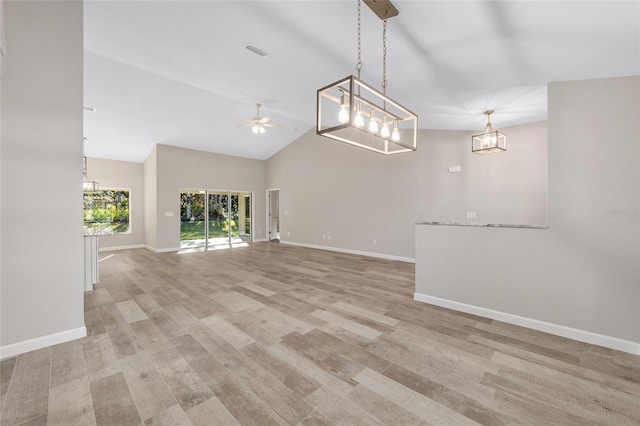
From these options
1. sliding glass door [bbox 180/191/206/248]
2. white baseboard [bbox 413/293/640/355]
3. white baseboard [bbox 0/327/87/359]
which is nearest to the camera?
white baseboard [bbox 0/327/87/359]

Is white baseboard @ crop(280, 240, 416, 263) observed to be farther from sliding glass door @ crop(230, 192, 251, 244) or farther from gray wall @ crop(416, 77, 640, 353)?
gray wall @ crop(416, 77, 640, 353)

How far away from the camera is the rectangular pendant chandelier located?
2045 mm

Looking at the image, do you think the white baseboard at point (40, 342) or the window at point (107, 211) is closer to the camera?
the white baseboard at point (40, 342)

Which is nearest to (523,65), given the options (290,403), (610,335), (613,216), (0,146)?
(613,216)

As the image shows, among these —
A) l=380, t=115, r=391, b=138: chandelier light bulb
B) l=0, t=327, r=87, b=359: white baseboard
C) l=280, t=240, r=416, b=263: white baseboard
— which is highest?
l=380, t=115, r=391, b=138: chandelier light bulb

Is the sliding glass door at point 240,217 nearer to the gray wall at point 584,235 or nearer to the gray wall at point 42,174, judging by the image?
the gray wall at point 42,174

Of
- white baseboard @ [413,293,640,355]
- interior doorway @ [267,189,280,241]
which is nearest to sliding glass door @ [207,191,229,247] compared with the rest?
interior doorway @ [267,189,280,241]

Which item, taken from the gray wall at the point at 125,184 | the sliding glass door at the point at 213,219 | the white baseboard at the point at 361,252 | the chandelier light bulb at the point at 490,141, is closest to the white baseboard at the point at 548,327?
the chandelier light bulb at the point at 490,141

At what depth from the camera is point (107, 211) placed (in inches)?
332

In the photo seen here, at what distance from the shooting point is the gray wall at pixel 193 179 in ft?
25.9

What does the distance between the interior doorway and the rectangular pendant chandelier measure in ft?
14.2

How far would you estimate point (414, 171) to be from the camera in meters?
6.30

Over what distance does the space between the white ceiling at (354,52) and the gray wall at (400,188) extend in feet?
2.24

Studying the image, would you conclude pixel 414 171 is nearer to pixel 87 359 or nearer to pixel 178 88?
pixel 178 88
